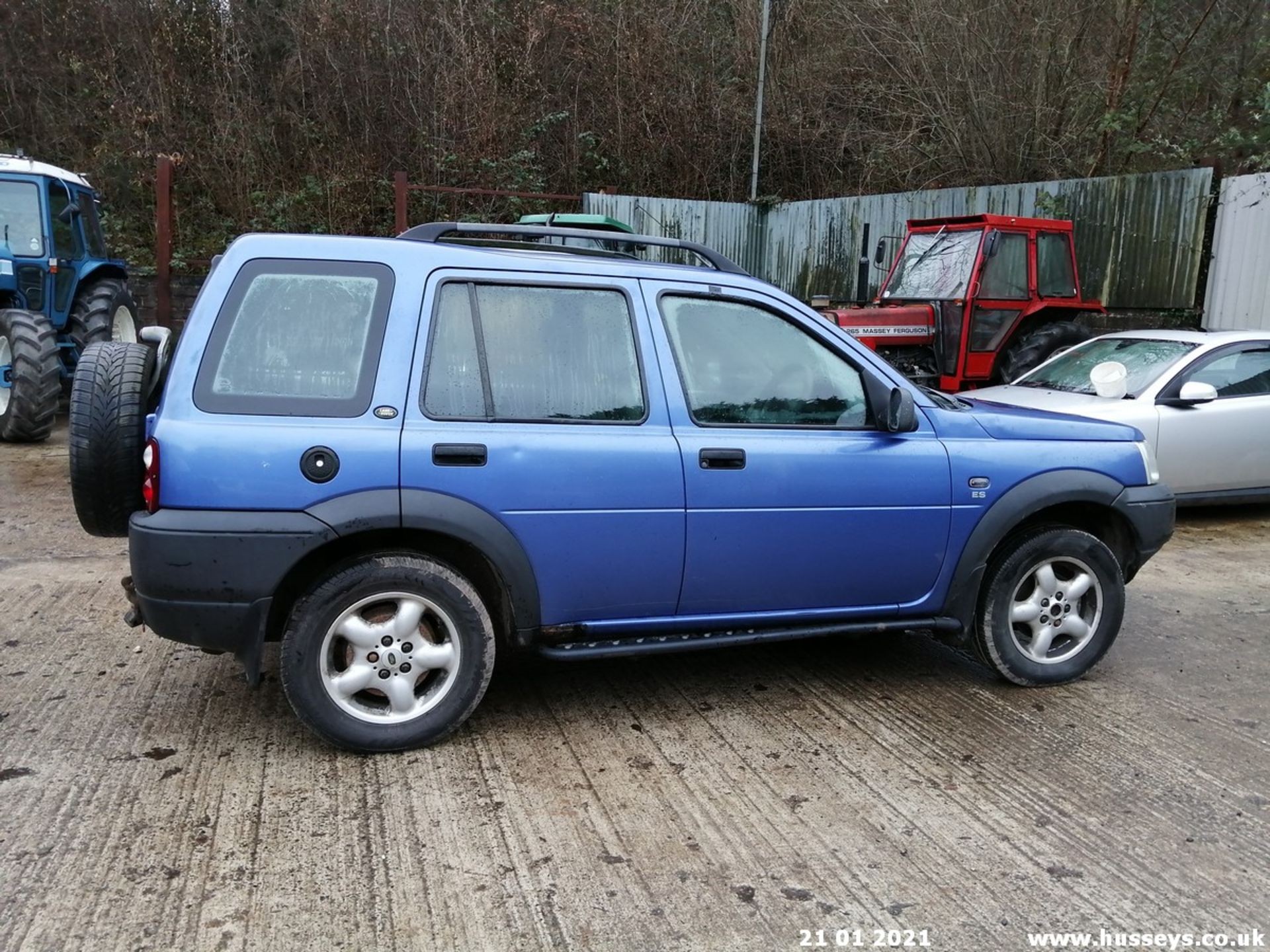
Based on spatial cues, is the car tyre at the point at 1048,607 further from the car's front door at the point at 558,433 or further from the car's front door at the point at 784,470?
the car's front door at the point at 558,433

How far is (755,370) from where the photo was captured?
4.30m

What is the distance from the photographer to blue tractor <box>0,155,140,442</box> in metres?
10.1

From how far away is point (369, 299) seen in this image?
3836 mm

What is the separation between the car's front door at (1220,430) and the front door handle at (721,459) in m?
4.88

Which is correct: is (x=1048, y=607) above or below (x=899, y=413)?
below

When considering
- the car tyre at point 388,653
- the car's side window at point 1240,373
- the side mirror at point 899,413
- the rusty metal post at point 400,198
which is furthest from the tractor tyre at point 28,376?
the car's side window at point 1240,373

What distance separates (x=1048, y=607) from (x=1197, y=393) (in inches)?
152

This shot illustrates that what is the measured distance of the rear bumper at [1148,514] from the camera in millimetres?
4746

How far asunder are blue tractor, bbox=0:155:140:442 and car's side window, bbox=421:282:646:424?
7.84 m

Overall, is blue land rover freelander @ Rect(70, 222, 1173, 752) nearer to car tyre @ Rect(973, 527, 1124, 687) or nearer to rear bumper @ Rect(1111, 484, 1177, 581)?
car tyre @ Rect(973, 527, 1124, 687)

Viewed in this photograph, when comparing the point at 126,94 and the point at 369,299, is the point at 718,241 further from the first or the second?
the point at 369,299

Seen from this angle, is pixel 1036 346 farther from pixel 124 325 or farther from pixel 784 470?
pixel 124 325

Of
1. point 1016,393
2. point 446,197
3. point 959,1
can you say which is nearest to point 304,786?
point 1016,393

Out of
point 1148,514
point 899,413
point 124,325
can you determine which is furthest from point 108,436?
point 124,325
